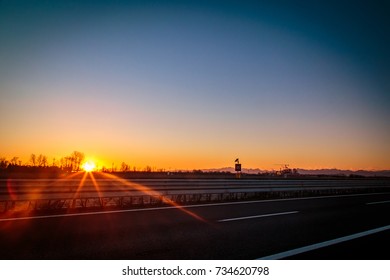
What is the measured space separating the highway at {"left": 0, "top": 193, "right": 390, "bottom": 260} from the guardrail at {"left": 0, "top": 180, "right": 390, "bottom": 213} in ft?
4.25

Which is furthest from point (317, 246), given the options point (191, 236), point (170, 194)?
point (170, 194)

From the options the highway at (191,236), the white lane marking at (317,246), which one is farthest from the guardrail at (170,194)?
the white lane marking at (317,246)

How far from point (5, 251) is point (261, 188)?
12.6m

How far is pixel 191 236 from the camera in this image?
19.8ft

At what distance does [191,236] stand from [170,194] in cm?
585

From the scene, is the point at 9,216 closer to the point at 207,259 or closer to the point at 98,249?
the point at 98,249

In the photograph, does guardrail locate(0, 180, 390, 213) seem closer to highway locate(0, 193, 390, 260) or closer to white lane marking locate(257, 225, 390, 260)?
highway locate(0, 193, 390, 260)

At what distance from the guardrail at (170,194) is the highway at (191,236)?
51.1 inches

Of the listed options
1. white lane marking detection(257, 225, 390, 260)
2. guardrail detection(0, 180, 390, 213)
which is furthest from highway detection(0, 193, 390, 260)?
guardrail detection(0, 180, 390, 213)

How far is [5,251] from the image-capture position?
4.73m

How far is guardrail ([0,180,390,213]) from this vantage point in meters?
9.62

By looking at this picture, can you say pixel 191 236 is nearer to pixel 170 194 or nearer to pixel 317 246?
pixel 317 246
